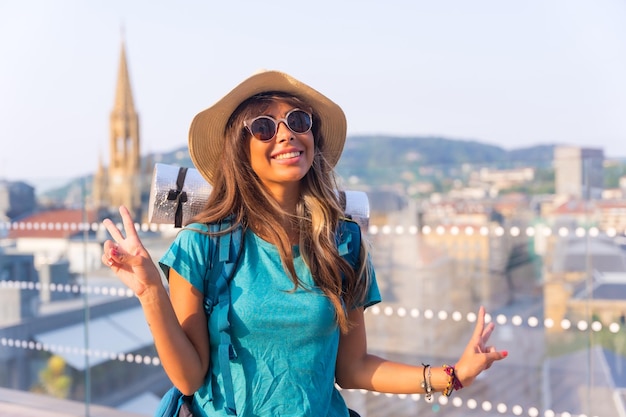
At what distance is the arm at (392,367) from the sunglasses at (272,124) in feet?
1.36

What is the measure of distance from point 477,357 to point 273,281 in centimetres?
45

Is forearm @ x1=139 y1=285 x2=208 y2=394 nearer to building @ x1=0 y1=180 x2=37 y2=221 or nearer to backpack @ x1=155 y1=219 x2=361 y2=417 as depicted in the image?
backpack @ x1=155 y1=219 x2=361 y2=417

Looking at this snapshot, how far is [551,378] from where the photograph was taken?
6.97m

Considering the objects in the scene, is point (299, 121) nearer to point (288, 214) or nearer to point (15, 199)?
point (288, 214)

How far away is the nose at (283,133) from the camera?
54.6 inches

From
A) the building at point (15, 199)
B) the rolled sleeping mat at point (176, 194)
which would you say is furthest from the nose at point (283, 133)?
the building at point (15, 199)

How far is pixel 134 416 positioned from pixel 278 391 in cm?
207

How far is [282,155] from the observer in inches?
54.8

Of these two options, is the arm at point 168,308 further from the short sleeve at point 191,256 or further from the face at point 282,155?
the face at point 282,155

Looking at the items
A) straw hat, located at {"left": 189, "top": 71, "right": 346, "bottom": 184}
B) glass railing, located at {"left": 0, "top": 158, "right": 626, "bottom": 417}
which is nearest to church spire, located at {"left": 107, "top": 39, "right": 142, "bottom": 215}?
glass railing, located at {"left": 0, "top": 158, "right": 626, "bottom": 417}

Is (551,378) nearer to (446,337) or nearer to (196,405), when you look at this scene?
(446,337)

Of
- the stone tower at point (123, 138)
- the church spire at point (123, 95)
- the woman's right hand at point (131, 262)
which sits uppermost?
the church spire at point (123, 95)

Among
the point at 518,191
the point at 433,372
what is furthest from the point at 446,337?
the point at 433,372

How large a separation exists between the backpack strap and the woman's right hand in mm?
117
